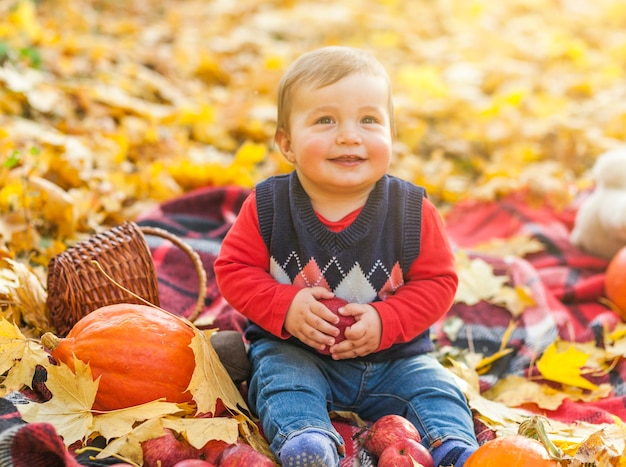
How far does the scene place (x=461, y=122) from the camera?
472cm

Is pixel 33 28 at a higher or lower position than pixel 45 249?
higher

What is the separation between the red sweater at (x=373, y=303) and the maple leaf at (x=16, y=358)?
1.70 feet

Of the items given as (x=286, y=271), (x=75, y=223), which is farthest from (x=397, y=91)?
(x=286, y=271)

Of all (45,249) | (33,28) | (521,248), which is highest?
(33,28)

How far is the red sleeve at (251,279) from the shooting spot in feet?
6.32

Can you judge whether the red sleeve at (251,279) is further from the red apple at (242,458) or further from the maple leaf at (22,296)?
the maple leaf at (22,296)

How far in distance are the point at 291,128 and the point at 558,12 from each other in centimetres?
624

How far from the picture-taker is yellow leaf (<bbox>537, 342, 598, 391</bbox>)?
230 cm

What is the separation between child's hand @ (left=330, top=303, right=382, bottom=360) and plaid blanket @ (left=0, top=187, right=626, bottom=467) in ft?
0.75

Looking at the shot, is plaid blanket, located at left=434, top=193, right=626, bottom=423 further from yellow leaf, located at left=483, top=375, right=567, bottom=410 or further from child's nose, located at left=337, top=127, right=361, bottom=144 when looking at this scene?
child's nose, located at left=337, top=127, right=361, bottom=144

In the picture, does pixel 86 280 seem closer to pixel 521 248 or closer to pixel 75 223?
pixel 75 223

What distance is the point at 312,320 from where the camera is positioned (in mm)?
1873

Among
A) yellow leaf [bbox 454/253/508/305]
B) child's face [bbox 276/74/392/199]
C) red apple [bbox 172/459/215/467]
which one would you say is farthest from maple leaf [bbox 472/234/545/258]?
red apple [bbox 172/459/215/467]

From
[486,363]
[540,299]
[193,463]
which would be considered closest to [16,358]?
[193,463]
